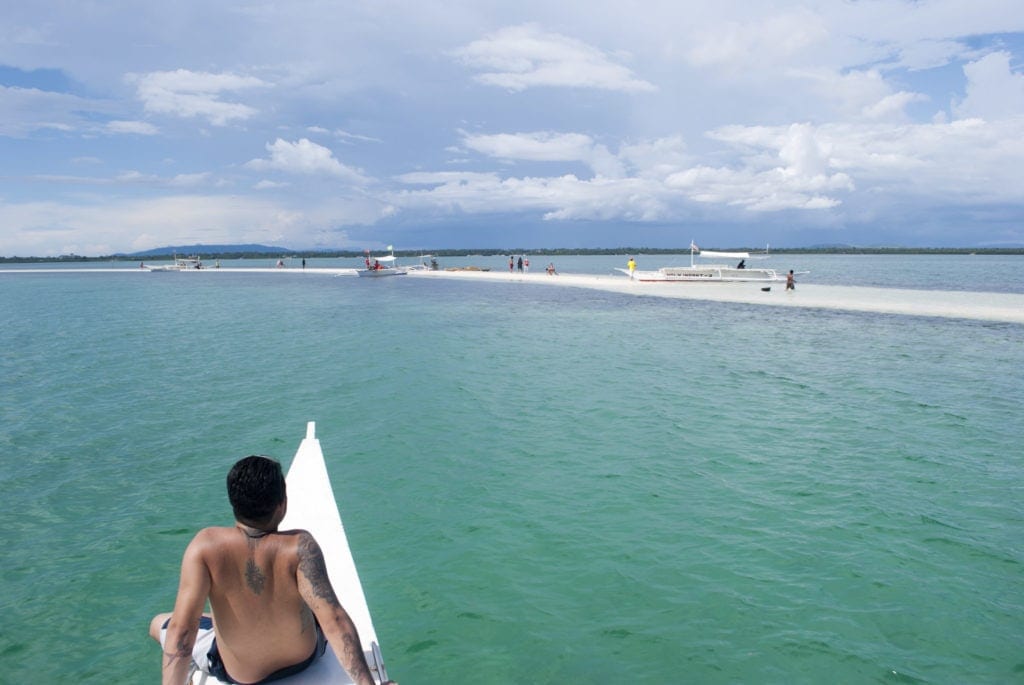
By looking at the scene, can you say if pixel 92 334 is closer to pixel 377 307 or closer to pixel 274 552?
pixel 377 307

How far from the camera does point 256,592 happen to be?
387 centimetres

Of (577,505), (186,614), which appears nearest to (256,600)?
(186,614)

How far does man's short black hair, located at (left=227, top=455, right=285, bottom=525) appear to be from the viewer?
3656 millimetres

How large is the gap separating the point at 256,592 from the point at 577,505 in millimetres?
7808

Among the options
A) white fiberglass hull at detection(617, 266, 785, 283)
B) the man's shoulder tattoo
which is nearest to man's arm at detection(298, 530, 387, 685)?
the man's shoulder tattoo

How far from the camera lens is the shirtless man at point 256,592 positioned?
369cm

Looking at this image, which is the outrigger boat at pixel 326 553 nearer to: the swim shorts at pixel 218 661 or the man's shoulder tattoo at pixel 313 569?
the swim shorts at pixel 218 661

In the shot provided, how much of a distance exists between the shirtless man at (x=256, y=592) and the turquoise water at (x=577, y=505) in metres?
3.07

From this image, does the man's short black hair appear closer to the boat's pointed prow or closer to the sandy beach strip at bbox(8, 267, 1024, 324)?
the boat's pointed prow

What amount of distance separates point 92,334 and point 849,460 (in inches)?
1474

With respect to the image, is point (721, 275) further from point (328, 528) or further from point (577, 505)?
point (328, 528)

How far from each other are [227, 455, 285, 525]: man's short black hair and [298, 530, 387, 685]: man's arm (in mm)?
309

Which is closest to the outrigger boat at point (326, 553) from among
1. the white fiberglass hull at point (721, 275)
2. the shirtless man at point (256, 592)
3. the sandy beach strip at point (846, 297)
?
the shirtless man at point (256, 592)

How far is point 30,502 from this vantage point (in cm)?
1139
